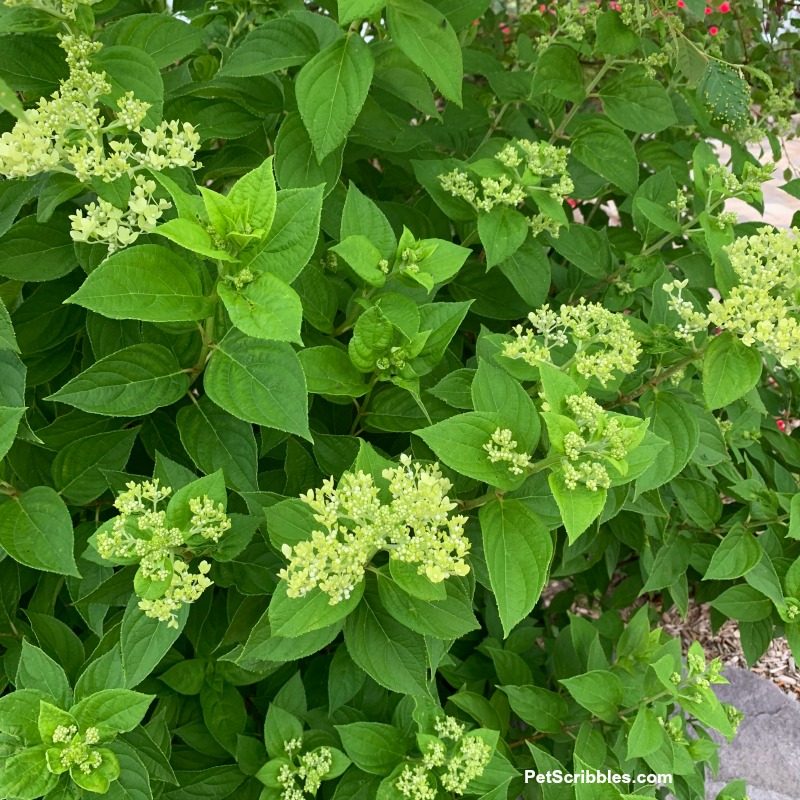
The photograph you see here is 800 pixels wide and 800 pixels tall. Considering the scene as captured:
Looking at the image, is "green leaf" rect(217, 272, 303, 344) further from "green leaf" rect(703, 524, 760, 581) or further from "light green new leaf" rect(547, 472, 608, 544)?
"green leaf" rect(703, 524, 760, 581)

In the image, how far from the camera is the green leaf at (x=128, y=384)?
5.08 feet

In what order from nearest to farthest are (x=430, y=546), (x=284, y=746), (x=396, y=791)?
1. (x=430, y=546)
2. (x=396, y=791)
3. (x=284, y=746)

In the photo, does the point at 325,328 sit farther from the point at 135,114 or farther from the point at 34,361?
the point at 34,361

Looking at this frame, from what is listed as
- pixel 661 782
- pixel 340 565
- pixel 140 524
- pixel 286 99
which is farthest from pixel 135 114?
pixel 661 782

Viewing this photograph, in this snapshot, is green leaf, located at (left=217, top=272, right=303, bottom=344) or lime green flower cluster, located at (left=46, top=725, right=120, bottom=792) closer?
green leaf, located at (left=217, top=272, right=303, bottom=344)

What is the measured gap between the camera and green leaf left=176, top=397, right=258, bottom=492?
1.73 m

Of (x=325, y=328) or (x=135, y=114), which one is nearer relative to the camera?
(x=135, y=114)

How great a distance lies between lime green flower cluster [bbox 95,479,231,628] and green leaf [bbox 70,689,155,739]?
22 centimetres

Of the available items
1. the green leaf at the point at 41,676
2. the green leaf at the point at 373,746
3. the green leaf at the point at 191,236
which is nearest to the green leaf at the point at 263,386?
the green leaf at the point at 191,236

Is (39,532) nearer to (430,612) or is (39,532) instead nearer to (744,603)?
(430,612)

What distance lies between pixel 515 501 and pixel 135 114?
4.12 ft

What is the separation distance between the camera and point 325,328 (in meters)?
1.93

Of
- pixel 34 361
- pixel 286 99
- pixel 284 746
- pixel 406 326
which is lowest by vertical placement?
pixel 284 746

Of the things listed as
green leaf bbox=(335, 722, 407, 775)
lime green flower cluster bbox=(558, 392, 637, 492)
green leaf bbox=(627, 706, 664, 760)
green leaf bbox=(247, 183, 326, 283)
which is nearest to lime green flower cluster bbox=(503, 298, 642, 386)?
lime green flower cluster bbox=(558, 392, 637, 492)
